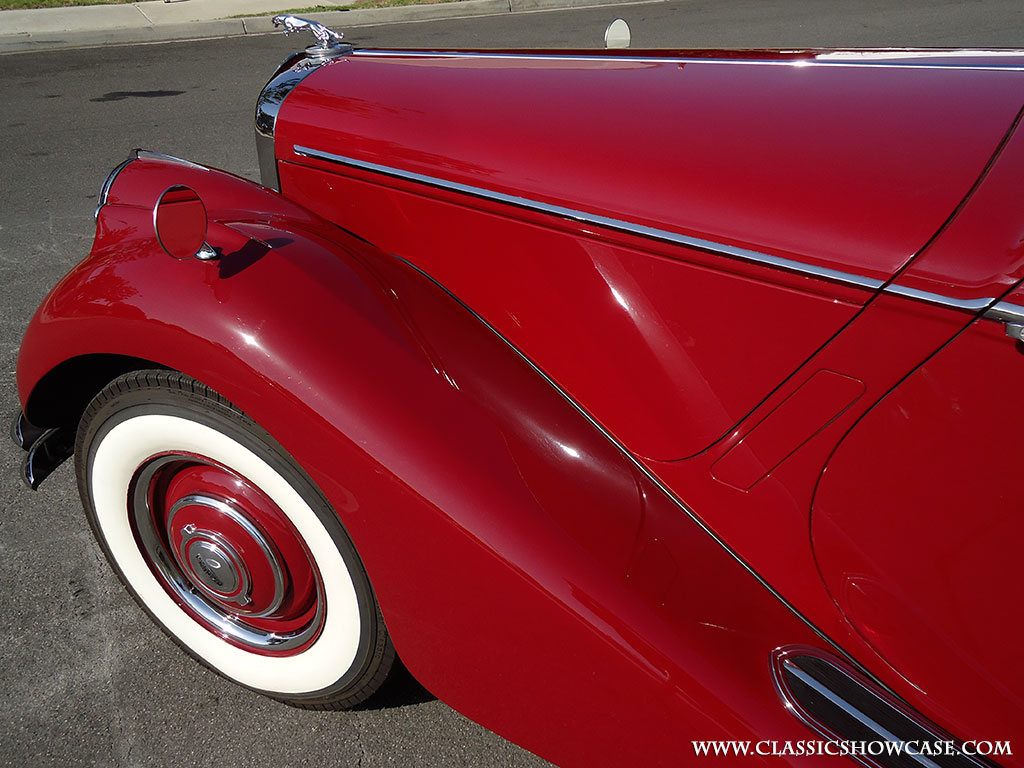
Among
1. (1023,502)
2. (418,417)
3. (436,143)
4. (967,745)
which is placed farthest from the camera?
(436,143)

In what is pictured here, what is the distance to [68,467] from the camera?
2629 millimetres

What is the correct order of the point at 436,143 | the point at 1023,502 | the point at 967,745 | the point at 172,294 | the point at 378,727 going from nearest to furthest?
the point at 1023,502 → the point at 967,745 → the point at 172,294 → the point at 436,143 → the point at 378,727

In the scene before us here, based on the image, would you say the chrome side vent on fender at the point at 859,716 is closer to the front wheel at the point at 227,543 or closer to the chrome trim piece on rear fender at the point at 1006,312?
the chrome trim piece on rear fender at the point at 1006,312

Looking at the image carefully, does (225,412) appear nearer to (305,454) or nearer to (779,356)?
(305,454)

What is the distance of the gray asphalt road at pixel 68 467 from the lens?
1.85m

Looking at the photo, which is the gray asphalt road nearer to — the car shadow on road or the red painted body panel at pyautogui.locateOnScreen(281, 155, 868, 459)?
the car shadow on road

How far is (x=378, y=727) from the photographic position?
188 cm

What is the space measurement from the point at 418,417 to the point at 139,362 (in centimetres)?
75

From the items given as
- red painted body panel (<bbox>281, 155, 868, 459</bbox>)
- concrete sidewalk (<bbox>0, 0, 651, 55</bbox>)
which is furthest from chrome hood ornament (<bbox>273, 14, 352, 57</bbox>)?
concrete sidewalk (<bbox>0, 0, 651, 55</bbox>)

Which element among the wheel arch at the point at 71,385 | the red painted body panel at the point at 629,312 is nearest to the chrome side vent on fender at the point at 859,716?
the red painted body panel at the point at 629,312

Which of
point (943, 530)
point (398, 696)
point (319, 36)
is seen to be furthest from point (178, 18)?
point (943, 530)

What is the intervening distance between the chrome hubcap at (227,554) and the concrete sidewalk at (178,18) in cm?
788

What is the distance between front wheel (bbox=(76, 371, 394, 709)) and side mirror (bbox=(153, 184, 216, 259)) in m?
0.27

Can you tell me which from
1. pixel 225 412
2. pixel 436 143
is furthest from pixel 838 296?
pixel 225 412
